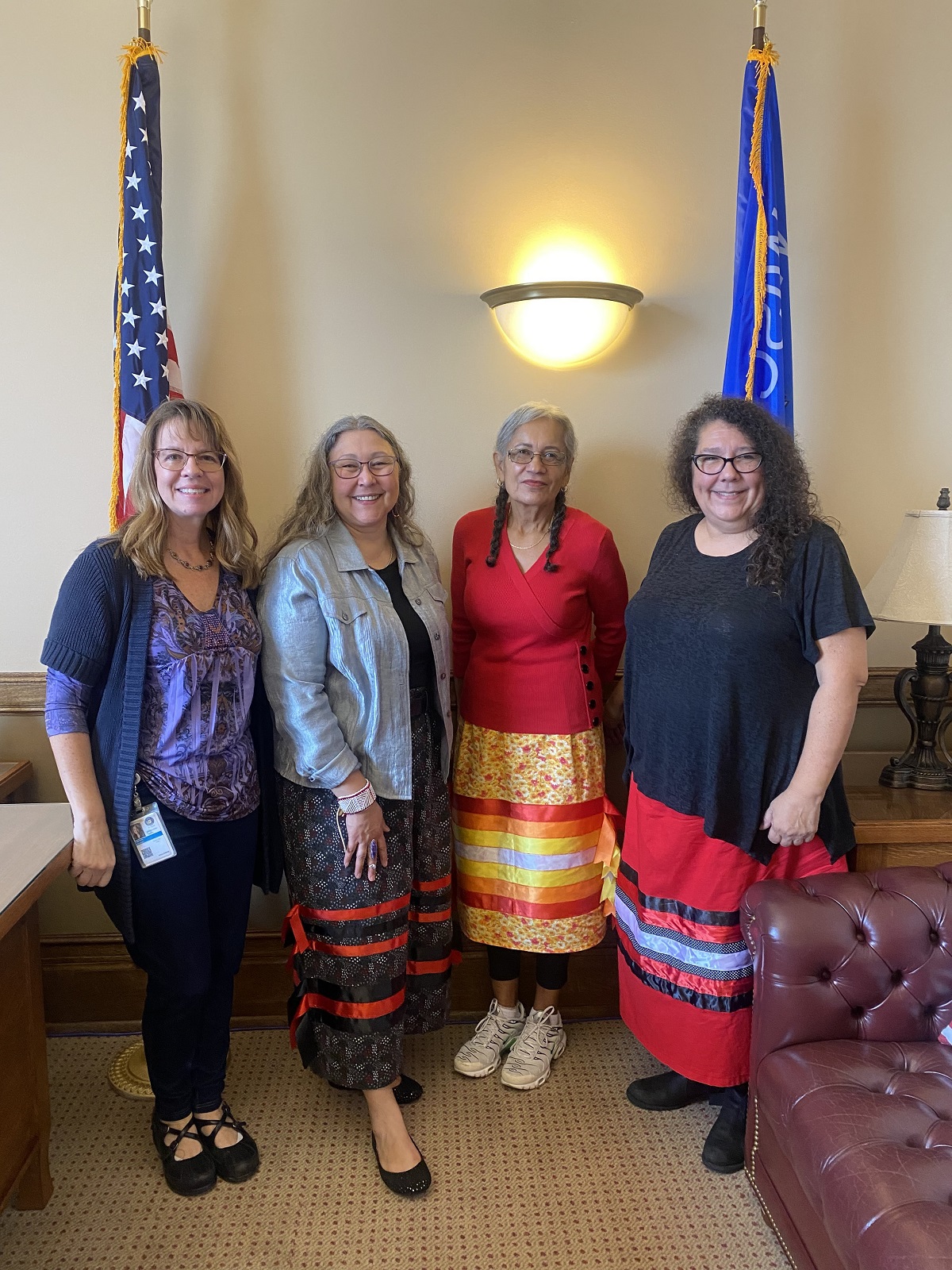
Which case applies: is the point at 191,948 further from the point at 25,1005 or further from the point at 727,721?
the point at 727,721

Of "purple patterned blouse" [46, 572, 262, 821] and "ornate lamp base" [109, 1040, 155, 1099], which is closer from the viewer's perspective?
"purple patterned blouse" [46, 572, 262, 821]

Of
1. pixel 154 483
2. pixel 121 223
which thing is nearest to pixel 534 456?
pixel 154 483

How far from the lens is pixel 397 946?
6.39 ft

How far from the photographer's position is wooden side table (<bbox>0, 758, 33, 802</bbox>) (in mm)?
2166

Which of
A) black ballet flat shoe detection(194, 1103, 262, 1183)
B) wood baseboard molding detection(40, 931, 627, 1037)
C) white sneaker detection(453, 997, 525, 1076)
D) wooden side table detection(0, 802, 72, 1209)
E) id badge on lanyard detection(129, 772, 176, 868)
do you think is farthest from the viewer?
wood baseboard molding detection(40, 931, 627, 1037)

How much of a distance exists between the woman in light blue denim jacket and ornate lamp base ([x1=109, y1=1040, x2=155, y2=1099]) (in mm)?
488

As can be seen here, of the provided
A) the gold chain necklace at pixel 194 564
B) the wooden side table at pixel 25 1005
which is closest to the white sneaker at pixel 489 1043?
the wooden side table at pixel 25 1005

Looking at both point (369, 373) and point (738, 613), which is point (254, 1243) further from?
point (369, 373)

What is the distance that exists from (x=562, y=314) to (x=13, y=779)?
5.69ft

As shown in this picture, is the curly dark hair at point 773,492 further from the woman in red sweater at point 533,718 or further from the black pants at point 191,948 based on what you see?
the black pants at point 191,948

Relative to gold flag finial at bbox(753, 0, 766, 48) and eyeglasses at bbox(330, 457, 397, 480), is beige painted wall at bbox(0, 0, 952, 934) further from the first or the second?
eyeglasses at bbox(330, 457, 397, 480)

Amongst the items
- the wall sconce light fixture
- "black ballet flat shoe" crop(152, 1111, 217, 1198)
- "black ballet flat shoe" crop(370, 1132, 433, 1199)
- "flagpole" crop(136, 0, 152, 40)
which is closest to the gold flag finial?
the wall sconce light fixture

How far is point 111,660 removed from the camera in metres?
1.70

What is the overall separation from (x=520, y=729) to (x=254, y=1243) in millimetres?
1160
